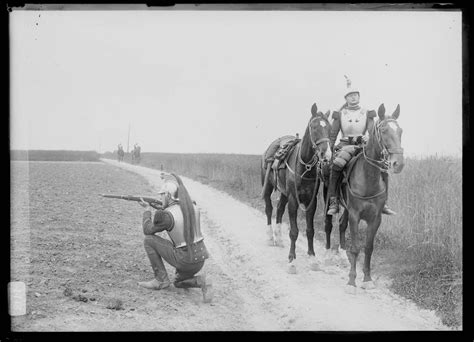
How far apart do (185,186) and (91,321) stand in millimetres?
1720

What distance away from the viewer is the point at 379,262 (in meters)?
6.31

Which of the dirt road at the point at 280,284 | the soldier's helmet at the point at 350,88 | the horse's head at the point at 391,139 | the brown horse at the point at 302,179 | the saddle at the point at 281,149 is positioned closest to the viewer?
the horse's head at the point at 391,139

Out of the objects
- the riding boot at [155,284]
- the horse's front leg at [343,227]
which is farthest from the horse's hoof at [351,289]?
the riding boot at [155,284]

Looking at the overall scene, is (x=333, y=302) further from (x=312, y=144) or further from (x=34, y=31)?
(x=34, y=31)

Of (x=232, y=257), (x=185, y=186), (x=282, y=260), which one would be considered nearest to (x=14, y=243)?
(x=185, y=186)

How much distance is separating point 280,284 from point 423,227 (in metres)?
1.71

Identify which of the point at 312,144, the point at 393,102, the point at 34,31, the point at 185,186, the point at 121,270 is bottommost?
the point at 121,270

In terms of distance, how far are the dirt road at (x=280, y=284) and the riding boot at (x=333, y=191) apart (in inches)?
17.7

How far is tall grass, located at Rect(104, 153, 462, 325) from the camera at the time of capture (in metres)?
6.18

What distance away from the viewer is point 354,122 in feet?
20.7

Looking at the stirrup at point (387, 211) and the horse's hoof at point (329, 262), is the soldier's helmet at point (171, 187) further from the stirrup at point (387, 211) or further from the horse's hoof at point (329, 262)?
the stirrup at point (387, 211)

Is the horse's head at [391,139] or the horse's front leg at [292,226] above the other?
the horse's head at [391,139]

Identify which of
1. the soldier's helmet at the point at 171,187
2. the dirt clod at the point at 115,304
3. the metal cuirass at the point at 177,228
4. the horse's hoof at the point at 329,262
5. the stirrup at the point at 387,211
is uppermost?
the soldier's helmet at the point at 171,187

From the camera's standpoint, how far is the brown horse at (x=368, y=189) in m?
6.02
